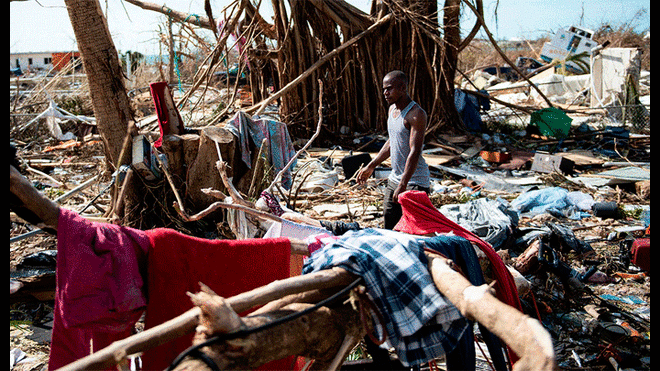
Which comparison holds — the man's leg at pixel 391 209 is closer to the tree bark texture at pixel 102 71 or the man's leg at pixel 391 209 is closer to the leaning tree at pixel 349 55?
the tree bark texture at pixel 102 71

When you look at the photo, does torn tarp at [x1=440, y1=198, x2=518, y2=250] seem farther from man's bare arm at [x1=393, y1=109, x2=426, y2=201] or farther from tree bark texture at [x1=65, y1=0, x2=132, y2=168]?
tree bark texture at [x1=65, y1=0, x2=132, y2=168]

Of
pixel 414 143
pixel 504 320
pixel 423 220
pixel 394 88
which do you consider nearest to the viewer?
pixel 504 320

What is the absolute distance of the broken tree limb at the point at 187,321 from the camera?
127 centimetres

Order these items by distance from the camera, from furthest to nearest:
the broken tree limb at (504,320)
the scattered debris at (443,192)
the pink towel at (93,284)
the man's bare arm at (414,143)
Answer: the man's bare arm at (414,143) → the scattered debris at (443,192) → the pink towel at (93,284) → the broken tree limb at (504,320)

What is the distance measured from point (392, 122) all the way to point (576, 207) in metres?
4.02

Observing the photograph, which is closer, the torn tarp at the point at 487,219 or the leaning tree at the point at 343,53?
the torn tarp at the point at 487,219

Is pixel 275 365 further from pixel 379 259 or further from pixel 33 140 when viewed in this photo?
pixel 33 140

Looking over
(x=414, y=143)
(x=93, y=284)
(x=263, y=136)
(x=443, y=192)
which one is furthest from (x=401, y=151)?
(x=443, y=192)

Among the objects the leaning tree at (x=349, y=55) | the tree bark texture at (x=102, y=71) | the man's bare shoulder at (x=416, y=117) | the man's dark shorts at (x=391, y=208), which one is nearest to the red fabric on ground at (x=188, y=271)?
the man's bare shoulder at (x=416, y=117)

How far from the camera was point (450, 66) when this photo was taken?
11695 millimetres

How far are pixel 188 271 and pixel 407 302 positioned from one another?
81 cm

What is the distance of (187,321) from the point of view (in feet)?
4.61

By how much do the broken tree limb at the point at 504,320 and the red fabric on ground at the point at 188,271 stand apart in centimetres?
73

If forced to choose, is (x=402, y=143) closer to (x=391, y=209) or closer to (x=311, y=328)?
(x=391, y=209)
